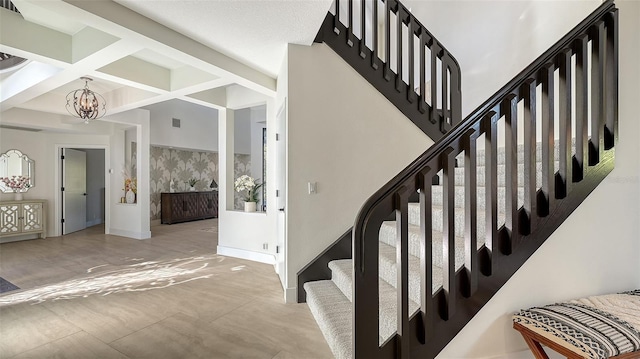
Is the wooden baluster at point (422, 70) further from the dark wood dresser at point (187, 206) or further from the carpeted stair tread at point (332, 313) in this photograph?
the dark wood dresser at point (187, 206)

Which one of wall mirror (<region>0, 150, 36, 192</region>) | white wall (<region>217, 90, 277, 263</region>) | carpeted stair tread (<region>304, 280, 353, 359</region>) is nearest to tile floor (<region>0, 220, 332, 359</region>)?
carpeted stair tread (<region>304, 280, 353, 359</region>)

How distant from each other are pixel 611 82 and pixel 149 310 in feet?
13.0

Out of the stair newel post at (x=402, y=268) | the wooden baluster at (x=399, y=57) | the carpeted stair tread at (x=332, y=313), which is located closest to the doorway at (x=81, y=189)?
the carpeted stair tread at (x=332, y=313)

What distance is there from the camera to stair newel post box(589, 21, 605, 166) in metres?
1.76

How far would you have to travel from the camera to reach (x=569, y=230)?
5.88 feet

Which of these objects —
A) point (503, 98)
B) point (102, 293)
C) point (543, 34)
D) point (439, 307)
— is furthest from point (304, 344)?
point (543, 34)

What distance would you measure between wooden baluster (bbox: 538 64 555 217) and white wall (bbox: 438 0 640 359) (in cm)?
22

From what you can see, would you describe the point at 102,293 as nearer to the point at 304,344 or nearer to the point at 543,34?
the point at 304,344

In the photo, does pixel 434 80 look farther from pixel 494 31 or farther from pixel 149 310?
pixel 149 310

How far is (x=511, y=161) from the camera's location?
5.16 ft

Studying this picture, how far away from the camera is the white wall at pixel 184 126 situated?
7734 mm

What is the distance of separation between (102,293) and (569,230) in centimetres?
422

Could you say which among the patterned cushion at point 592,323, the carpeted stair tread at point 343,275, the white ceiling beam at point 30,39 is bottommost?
the carpeted stair tread at point 343,275

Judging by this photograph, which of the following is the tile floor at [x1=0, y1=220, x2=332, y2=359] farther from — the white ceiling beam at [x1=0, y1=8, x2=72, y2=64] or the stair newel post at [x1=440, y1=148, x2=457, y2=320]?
the white ceiling beam at [x1=0, y1=8, x2=72, y2=64]
